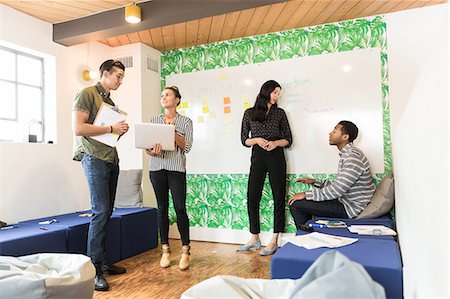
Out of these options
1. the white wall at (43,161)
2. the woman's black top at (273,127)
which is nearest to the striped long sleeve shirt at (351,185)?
the woman's black top at (273,127)

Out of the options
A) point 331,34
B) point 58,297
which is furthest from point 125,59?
point 58,297

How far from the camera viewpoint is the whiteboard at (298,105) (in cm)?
312

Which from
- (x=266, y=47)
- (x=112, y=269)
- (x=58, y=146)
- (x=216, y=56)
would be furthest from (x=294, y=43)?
(x=112, y=269)

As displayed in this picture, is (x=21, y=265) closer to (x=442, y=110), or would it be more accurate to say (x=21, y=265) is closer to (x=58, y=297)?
(x=58, y=297)

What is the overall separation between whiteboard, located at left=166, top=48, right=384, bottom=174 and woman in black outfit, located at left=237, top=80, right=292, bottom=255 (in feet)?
0.58

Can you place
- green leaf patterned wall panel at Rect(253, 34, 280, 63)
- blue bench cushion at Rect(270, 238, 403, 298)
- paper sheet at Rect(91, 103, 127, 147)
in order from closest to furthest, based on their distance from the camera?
blue bench cushion at Rect(270, 238, 403, 298)
paper sheet at Rect(91, 103, 127, 147)
green leaf patterned wall panel at Rect(253, 34, 280, 63)

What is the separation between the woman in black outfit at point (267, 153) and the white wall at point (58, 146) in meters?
1.34

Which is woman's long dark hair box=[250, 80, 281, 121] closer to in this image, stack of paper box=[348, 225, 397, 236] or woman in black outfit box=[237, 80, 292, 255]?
woman in black outfit box=[237, 80, 292, 255]

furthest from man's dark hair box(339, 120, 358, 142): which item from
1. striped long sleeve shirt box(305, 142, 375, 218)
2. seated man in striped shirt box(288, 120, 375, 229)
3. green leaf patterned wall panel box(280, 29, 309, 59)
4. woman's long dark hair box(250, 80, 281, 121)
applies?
green leaf patterned wall panel box(280, 29, 309, 59)

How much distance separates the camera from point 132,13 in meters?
2.80

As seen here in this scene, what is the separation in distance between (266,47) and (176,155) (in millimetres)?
1621

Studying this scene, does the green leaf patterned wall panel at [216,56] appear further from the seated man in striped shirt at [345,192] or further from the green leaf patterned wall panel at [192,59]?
the seated man in striped shirt at [345,192]

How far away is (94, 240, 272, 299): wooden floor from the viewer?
87.4 inches

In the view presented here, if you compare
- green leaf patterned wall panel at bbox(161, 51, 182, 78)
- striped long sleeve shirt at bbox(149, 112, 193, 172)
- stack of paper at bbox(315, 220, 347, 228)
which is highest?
green leaf patterned wall panel at bbox(161, 51, 182, 78)
